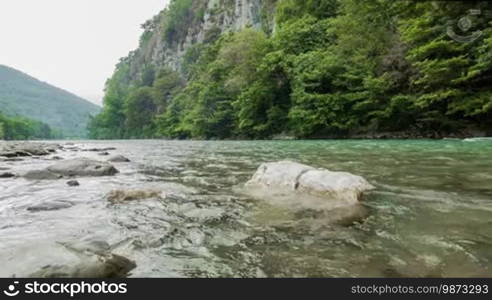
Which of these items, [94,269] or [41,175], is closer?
[94,269]

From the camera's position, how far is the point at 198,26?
79750 mm

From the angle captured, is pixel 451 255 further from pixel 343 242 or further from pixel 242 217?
pixel 242 217

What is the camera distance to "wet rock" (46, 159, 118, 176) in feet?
30.7

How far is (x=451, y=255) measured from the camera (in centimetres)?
305

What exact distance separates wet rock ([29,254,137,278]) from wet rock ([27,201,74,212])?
2.97m

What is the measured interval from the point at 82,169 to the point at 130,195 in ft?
14.5

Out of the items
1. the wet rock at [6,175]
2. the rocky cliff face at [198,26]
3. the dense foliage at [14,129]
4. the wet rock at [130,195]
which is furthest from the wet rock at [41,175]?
the dense foliage at [14,129]

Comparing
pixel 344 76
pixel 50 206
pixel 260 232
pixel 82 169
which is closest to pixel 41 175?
pixel 82 169

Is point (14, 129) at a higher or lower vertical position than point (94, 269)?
higher

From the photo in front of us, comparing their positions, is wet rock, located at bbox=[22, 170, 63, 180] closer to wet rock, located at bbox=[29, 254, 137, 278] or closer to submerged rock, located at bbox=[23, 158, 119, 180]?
submerged rock, located at bbox=[23, 158, 119, 180]

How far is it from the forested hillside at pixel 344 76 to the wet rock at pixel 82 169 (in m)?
8.08

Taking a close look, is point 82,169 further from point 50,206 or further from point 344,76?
point 344,76

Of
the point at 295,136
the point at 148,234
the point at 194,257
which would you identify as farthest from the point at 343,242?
the point at 295,136

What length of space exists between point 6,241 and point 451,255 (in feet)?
14.9
